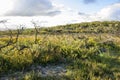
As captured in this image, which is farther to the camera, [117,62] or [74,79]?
[117,62]

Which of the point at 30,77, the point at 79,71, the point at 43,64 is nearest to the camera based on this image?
the point at 30,77

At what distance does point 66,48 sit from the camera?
16859 mm

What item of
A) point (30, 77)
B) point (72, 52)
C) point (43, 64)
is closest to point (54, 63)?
point (43, 64)

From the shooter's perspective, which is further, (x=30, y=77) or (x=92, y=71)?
(x=92, y=71)

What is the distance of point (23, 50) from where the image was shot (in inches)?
611

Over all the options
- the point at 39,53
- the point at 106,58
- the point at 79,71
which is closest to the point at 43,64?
the point at 39,53

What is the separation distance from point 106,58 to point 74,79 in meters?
4.78

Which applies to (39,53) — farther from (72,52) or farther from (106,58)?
(106,58)

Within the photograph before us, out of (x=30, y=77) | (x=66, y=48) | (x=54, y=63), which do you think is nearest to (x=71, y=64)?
(x=54, y=63)

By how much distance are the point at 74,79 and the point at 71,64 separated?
2115 millimetres

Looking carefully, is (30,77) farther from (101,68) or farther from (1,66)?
(101,68)

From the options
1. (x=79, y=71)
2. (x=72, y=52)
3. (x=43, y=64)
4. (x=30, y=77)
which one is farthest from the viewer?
(x=72, y=52)

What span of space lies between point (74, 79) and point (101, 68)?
221 cm

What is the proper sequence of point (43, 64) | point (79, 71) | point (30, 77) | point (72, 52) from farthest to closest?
point (72, 52) < point (43, 64) < point (79, 71) < point (30, 77)
